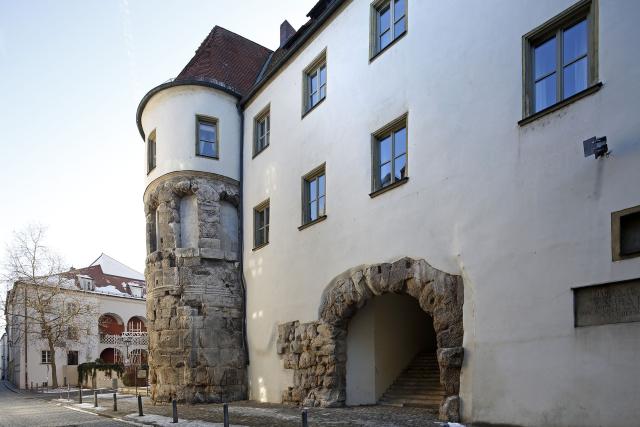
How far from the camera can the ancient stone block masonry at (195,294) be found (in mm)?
15906

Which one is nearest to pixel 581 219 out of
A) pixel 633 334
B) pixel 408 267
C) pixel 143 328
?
pixel 633 334

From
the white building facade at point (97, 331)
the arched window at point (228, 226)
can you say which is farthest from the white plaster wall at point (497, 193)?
the white building facade at point (97, 331)

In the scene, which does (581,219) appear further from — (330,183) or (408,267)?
(330,183)

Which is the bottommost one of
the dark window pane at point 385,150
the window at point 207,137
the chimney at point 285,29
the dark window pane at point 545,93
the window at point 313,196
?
the window at point 313,196

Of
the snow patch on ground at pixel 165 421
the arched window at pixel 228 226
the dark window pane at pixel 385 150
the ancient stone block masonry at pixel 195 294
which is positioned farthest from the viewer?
the arched window at pixel 228 226

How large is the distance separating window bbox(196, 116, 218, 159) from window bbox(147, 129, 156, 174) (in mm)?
1950

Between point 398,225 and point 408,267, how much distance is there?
0.91m

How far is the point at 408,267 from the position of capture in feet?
33.8

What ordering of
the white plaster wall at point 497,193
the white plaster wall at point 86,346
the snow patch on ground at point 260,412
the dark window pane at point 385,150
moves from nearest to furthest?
the white plaster wall at point 497,193 → the snow patch on ground at point 260,412 → the dark window pane at point 385,150 → the white plaster wall at point 86,346

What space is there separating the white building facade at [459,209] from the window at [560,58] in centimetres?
2

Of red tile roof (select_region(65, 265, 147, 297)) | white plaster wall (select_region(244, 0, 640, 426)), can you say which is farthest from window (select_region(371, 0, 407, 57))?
red tile roof (select_region(65, 265, 147, 297))

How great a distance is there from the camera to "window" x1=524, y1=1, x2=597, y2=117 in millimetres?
7676

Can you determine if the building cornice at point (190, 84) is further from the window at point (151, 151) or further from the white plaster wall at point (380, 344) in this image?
the white plaster wall at point (380, 344)

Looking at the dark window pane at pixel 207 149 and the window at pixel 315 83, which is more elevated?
the window at pixel 315 83
